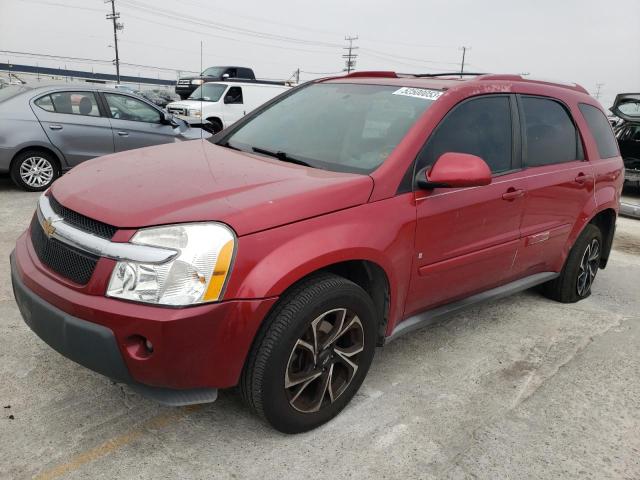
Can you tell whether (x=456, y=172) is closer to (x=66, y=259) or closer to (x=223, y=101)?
(x=66, y=259)

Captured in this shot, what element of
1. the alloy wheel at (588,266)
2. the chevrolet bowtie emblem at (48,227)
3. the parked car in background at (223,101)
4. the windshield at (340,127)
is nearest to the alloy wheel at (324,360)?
the windshield at (340,127)

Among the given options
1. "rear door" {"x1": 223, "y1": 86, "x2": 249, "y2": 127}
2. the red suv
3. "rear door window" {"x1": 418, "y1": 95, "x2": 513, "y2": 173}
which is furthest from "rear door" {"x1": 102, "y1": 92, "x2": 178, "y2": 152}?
"rear door" {"x1": 223, "y1": 86, "x2": 249, "y2": 127}

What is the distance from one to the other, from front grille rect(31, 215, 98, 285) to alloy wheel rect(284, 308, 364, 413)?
91cm

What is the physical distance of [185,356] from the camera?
2094 mm

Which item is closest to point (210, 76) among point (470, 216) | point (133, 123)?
point (133, 123)

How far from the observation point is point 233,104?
16.4 meters

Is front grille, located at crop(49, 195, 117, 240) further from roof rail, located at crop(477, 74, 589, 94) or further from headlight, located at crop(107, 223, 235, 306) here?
roof rail, located at crop(477, 74, 589, 94)

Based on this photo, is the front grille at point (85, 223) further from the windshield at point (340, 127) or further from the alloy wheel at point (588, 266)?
the alloy wheel at point (588, 266)

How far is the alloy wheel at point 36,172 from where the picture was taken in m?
7.17

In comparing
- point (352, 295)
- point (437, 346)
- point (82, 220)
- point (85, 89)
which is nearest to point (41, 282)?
point (82, 220)

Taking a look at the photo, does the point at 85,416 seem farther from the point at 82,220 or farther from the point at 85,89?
the point at 85,89

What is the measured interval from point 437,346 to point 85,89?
6.50 meters

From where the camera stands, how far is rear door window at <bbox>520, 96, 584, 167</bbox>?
358 cm

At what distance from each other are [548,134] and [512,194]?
753 millimetres
